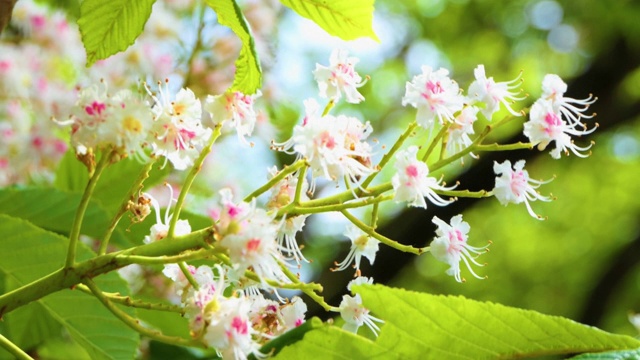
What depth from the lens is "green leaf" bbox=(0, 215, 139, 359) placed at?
110 centimetres

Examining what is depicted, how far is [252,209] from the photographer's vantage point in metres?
0.79

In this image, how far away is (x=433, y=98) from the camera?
917mm

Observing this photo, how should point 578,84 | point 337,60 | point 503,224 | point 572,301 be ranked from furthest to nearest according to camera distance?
1. point 503,224
2. point 572,301
3. point 578,84
4. point 337,60

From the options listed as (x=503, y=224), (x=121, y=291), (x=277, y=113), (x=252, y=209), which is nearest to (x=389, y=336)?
(x=252, y=209)

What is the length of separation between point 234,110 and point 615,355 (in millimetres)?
474

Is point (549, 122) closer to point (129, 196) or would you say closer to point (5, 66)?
point (129, 196)

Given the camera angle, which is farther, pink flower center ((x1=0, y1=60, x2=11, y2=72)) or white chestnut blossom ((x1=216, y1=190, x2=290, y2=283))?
pink flower center ((x1=0, y1=60, x2=11, y2=72))

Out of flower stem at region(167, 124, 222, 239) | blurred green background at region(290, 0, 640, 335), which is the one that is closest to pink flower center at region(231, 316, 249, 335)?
flower stem at region(167, 124, 222, 239)

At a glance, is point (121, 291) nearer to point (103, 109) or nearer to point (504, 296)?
point (103, 109)

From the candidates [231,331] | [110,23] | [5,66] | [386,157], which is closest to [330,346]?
[231,331]

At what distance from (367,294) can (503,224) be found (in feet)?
18.9

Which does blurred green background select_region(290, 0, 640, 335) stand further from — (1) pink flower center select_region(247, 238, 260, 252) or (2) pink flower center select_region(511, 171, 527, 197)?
(1) pink flower center select_region(247, 238, 260, 252)

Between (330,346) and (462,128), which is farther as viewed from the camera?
(462,128)

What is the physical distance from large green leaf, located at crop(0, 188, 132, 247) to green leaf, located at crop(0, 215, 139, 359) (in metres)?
0.22
